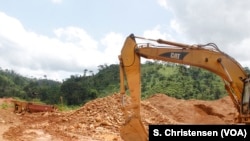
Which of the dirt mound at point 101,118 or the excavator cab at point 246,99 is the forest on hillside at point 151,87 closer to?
the dirt mound at point 101,118

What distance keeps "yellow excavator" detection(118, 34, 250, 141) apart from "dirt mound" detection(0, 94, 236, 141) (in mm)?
5647

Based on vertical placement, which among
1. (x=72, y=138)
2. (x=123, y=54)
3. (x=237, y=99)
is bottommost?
(x=72, y=138)

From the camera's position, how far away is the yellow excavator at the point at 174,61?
34.2 feet

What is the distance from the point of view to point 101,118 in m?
19.7

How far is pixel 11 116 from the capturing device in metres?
25.2

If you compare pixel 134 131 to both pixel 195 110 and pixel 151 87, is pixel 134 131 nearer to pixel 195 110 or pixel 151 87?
pixel 195 110

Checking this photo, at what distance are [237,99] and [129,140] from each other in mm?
3077

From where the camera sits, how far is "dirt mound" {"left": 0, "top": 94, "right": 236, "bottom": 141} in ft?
55.7

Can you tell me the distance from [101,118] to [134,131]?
30.1ft

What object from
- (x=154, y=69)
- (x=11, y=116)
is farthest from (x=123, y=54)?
(x=154, y=69)

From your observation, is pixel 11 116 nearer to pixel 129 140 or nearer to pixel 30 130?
pixel 30 130

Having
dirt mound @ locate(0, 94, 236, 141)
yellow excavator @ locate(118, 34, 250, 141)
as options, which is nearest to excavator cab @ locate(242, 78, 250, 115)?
yellow excavator @ locate(118, 34, 250, 141)
